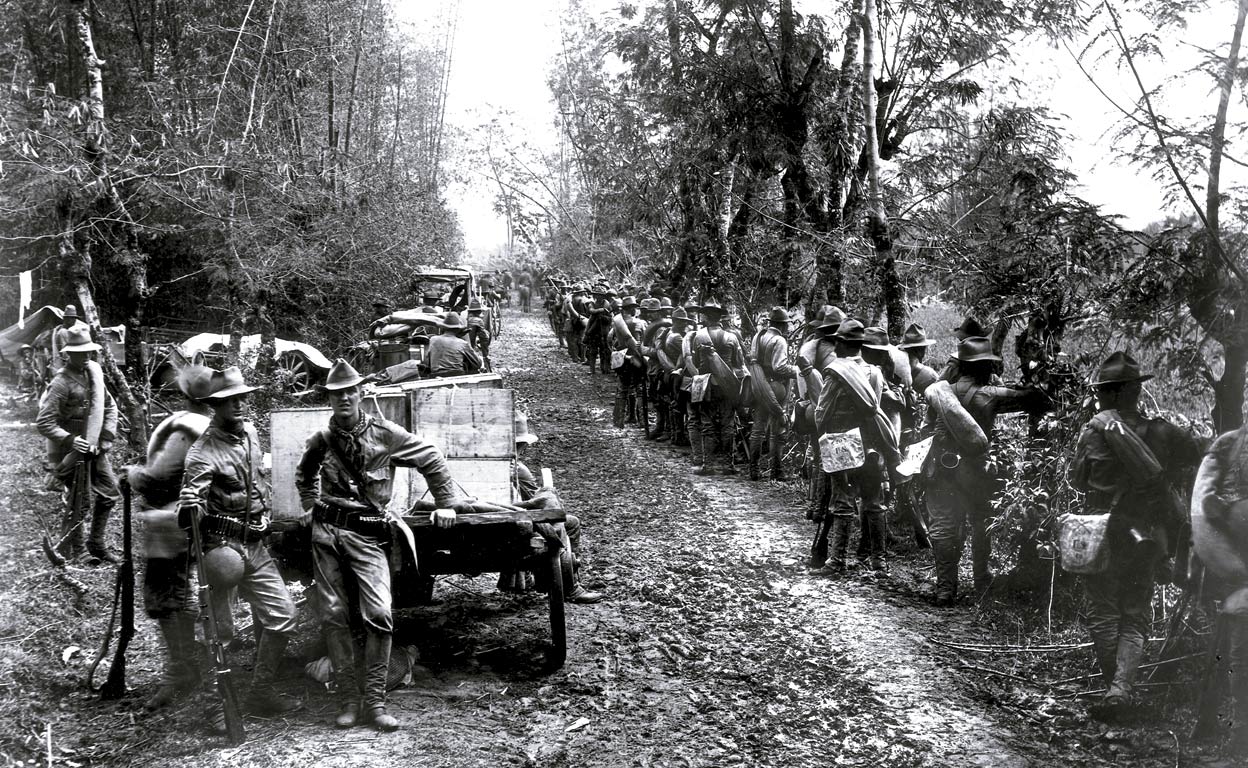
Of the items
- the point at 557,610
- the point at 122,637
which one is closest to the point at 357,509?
the point at 557,610

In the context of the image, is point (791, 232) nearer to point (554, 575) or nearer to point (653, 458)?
point (653, 458)

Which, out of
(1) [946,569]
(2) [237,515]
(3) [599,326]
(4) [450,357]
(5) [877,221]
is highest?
(5) [877,221]

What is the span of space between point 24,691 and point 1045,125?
1105cm

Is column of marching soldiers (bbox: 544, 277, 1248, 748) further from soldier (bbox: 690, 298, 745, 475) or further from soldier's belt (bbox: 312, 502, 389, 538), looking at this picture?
soldier's belt (bbox: 312, 502, 389, 538)

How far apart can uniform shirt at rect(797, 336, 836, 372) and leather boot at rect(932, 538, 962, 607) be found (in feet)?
7.68

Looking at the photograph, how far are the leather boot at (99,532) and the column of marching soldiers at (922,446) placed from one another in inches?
230

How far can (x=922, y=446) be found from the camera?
6.77m

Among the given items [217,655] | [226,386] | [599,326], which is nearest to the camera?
[217,655]

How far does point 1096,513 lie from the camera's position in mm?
4840

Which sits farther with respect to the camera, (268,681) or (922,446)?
(922,446)

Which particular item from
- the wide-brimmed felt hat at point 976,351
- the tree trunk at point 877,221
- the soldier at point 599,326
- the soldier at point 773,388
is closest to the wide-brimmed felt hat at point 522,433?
the wide-brimmed felt hat at point 976,351

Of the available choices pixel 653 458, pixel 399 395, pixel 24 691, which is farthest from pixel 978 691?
pixel 653 458

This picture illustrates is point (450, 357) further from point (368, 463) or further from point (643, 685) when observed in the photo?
Result: point (643, 685)

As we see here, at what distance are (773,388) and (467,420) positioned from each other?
5.36 meters
